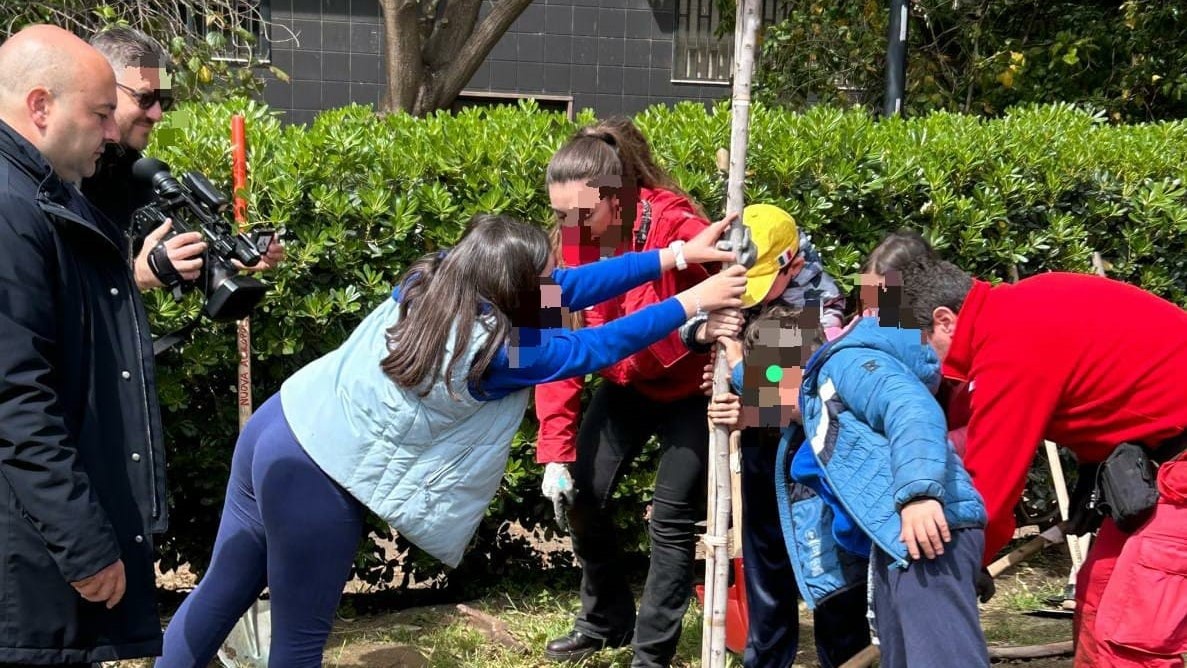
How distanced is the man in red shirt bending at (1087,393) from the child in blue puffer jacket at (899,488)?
4.7 inches

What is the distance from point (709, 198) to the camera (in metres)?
4.89

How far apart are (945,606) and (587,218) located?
5.59 feet

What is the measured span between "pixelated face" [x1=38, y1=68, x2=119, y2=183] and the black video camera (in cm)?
66

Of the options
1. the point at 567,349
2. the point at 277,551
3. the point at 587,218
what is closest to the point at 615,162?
the point at 587,218

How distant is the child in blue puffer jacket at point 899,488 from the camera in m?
2.92

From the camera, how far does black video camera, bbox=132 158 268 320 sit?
326 centimetres

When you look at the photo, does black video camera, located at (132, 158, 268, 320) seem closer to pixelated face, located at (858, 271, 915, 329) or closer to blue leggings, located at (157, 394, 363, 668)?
blue leggings, located at (157, 394, 363, 668)

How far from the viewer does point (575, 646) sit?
4.54 m

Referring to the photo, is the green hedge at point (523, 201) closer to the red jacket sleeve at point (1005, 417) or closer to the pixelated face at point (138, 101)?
the pixelated face at point (138, 101)

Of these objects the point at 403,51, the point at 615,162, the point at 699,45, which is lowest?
the point at 615,162

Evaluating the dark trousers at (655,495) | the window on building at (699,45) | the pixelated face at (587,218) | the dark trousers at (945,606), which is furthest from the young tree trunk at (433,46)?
the window on building at (699,45)

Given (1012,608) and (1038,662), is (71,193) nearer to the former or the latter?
(1038,662)

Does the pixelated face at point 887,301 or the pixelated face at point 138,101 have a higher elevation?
the pixelated face at point 138,101

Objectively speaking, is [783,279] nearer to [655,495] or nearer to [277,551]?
[655,495]
